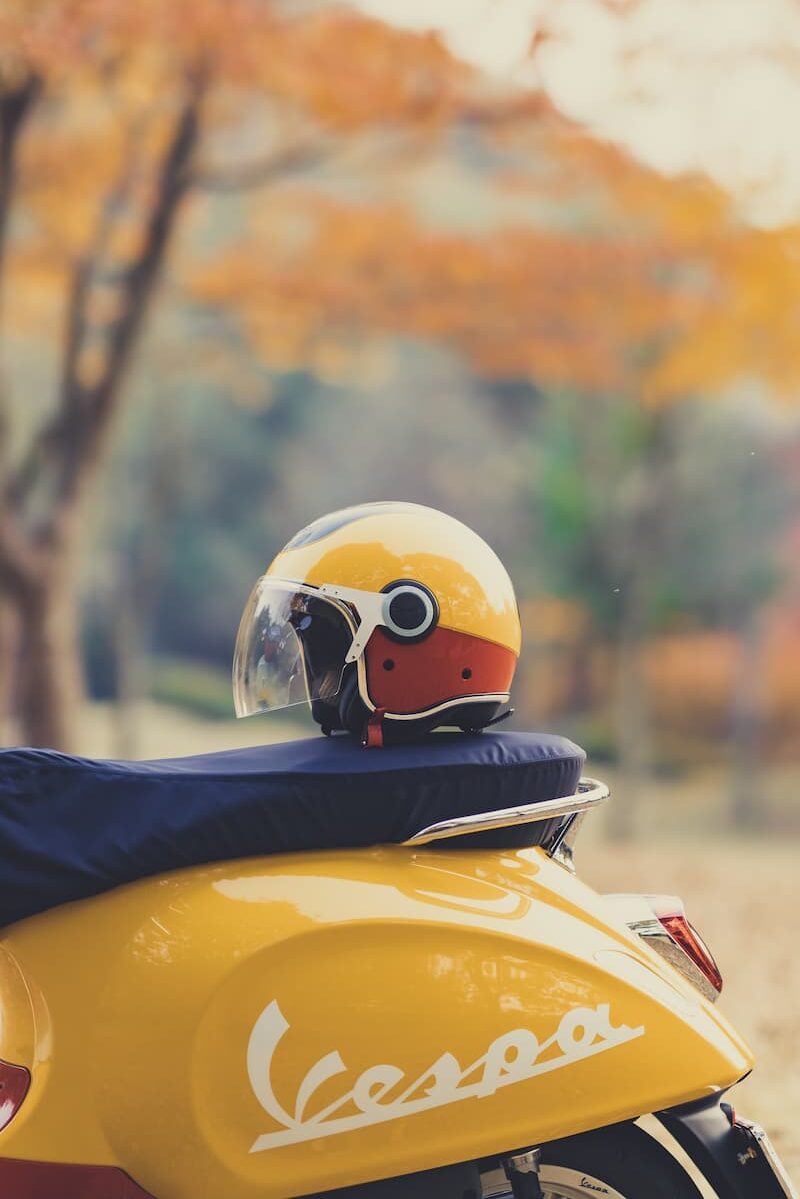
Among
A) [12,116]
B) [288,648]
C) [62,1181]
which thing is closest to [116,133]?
[12,116]

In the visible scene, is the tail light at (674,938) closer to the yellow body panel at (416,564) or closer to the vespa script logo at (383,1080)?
the vespa script logo at (383,1080)

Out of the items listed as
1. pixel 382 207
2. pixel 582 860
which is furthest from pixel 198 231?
pixel 582 860

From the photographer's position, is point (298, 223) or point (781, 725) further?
point (781, 725)

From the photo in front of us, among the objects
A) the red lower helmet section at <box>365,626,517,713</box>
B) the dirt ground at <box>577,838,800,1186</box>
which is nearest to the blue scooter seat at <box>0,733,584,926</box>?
the red lower helmet section at <box>365,626,517,713</box>

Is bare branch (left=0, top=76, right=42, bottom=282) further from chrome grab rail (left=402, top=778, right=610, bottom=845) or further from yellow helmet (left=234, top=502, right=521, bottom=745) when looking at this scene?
chrome grab rail (left=402, top=778, right=610, bottom=845)

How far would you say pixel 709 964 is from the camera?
7.53ft

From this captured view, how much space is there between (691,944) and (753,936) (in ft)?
17.8

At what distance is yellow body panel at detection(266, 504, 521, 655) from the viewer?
2.30 metres

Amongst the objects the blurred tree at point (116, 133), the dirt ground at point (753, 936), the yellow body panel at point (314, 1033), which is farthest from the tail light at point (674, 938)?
the blurred tree at point (116, 133)

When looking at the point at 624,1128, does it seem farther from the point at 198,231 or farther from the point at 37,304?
the point at 198,231

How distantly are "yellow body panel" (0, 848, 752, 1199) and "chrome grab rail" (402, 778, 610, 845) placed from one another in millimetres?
81

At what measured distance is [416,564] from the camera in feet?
7.60

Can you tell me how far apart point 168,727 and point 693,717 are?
7.76 m

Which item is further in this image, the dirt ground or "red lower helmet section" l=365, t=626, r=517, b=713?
the dirt ground
